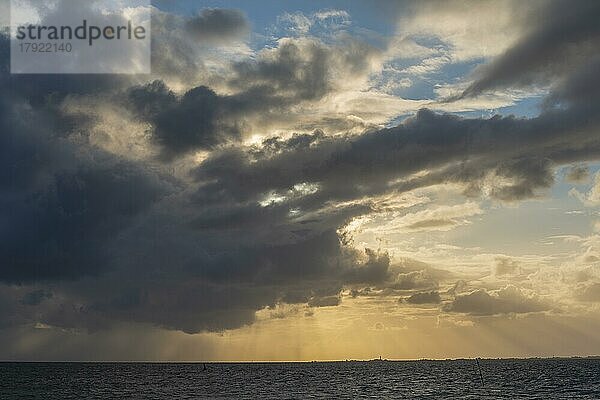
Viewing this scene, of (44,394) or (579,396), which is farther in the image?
(44,394)

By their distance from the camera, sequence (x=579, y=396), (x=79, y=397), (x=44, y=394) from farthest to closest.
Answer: (x=44, y=394) < (x=79, y=397) < (x=579, y=396)

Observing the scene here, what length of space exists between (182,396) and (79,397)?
22.0 meters

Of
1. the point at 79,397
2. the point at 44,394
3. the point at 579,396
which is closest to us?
the point at 579,396

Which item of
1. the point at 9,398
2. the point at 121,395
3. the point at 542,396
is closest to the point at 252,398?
the point at 121,395

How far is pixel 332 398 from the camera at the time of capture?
120 metres

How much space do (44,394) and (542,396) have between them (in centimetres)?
10839

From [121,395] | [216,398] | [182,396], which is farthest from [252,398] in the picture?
[121,395]

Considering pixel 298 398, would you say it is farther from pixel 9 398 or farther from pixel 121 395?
pixel 9 398

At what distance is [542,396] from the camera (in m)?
120

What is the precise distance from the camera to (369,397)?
121m

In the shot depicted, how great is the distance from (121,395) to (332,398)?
158 feet

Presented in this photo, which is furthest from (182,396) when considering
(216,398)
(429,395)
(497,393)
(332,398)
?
(497,393)

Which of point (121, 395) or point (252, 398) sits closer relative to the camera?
point (252, 398)

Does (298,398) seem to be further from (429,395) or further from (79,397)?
(79,397)
